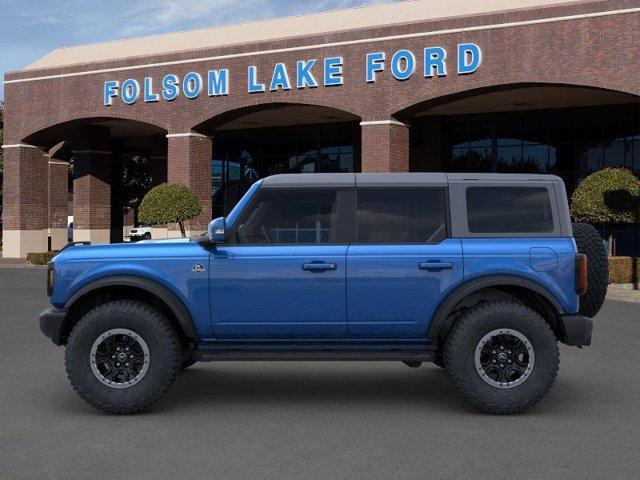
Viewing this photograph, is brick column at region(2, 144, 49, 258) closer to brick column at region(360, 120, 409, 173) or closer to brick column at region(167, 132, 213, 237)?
brick column at region(167, 132, 213, 237)

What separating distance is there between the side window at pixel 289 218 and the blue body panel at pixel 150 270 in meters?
0.48

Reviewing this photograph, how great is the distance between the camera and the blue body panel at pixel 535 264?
698 cm

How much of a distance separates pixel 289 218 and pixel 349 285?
0.82 m

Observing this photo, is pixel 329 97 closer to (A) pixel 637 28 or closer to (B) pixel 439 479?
(A) pixel 637 28

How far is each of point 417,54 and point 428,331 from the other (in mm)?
23713

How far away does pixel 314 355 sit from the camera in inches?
276

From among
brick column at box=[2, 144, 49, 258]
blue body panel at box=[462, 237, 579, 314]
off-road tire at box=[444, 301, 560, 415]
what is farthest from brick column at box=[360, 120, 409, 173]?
off-road tire at box=[444, 301, 560, 415]

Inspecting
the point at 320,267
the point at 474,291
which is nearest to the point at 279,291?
the point at 320,267

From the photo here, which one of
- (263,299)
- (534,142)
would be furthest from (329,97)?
(263,299)

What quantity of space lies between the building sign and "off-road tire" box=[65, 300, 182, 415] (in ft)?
76.4

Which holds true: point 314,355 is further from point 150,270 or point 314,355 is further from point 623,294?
point 623,294

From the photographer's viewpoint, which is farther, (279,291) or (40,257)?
(40,257)

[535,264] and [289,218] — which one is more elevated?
[289,218]

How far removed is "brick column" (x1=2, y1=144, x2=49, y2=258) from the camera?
3903 cm
